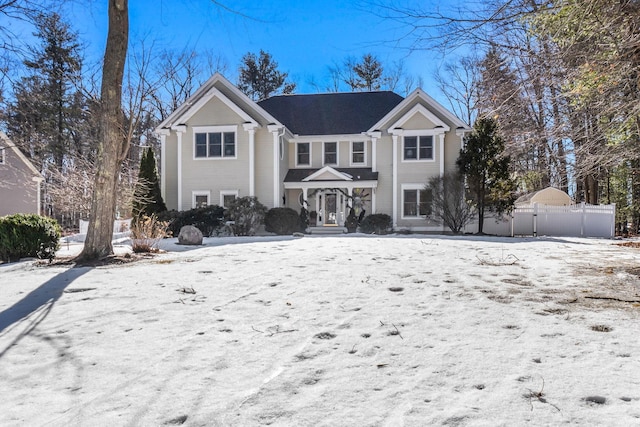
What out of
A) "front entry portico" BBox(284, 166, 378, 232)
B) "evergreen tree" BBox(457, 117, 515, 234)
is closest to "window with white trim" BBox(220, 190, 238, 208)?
"front entry portico" BBox(284, 166, 378, 232)

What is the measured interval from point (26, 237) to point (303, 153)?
1404cm

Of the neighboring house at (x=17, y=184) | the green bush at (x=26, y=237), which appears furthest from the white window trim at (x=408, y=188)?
the neighboring house at (x=17, y=184)

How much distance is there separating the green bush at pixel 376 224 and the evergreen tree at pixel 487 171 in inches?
149

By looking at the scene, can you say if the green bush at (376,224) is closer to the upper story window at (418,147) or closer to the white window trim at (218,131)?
the upper story window at (418,147)

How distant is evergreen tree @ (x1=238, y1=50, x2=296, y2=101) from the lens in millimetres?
32500

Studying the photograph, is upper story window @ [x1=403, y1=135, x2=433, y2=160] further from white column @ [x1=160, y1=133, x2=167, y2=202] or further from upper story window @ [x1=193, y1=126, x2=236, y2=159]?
white column @ [x1=160, y1=133, x2=167, y2=202]

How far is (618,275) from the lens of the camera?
5797 millimetres

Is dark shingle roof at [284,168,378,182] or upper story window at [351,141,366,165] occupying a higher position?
upper story window at [351,141,366,165]

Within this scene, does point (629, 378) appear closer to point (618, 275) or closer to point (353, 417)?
point (353, 417)

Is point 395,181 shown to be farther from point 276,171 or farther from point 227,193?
point 227,193

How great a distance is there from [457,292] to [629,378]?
226 cm

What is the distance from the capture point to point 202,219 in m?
16.5

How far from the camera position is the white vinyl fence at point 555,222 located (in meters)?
17.0

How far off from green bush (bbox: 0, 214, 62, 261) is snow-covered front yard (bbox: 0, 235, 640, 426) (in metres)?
2.94
